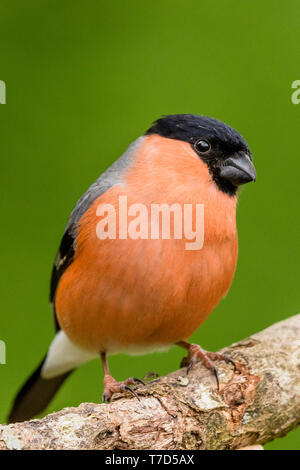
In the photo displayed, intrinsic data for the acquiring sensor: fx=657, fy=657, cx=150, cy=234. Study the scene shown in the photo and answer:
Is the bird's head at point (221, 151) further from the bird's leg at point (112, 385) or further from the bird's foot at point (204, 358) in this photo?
the bird's leg at point (112, 385)

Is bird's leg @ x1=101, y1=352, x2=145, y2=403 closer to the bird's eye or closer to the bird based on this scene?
the bird

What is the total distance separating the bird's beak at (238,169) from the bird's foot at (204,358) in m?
0.89

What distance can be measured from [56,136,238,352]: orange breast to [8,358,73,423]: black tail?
958 millimetres


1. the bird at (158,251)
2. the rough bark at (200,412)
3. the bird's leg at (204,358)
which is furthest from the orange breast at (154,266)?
the rough bark at (200,412)

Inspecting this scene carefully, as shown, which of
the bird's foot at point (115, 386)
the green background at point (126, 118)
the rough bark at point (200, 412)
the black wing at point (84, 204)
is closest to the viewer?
the rough bark at point (200, 412)

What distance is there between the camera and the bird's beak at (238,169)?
3217mm

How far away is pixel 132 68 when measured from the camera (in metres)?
4.34

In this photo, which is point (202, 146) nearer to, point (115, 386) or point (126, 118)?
point (126, 118)

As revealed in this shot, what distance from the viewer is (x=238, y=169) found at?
10.6 ft

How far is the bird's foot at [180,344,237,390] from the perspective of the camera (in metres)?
3.25

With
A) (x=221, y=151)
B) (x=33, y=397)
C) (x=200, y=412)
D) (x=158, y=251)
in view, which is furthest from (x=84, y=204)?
(x=33, y=397)

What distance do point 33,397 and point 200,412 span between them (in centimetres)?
165
